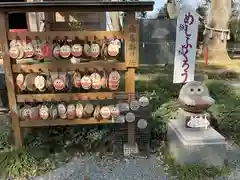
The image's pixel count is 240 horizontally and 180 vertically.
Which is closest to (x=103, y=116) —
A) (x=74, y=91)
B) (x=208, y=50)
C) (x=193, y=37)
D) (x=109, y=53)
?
(x=74, y=91)

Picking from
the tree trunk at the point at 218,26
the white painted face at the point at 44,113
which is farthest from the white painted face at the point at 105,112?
the tree trunk at the point at 218,26

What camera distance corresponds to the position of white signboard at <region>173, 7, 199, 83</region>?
11.9 ft

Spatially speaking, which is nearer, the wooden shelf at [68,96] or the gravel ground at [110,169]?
the gravel ground at [110,169]

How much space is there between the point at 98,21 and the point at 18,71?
611cm

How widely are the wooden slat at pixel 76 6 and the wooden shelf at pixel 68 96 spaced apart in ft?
2.81

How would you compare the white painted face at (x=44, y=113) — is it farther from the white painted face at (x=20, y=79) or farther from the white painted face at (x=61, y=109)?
the white painted face at (x=20, y=79)

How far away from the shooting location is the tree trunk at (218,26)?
323 inches

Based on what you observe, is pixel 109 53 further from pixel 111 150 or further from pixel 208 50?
pixel 208 50

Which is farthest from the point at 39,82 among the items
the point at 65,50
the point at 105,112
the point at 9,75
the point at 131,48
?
the point at 131,48

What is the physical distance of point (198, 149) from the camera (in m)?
2.66

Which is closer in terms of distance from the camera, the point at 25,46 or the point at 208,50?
the point at 25,46

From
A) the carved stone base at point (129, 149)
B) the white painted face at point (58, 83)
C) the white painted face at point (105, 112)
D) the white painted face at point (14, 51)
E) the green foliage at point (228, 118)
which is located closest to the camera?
the white painted face at point (14, 51)

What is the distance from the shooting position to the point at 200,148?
2.66 metres

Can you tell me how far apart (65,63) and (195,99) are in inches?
55.4
